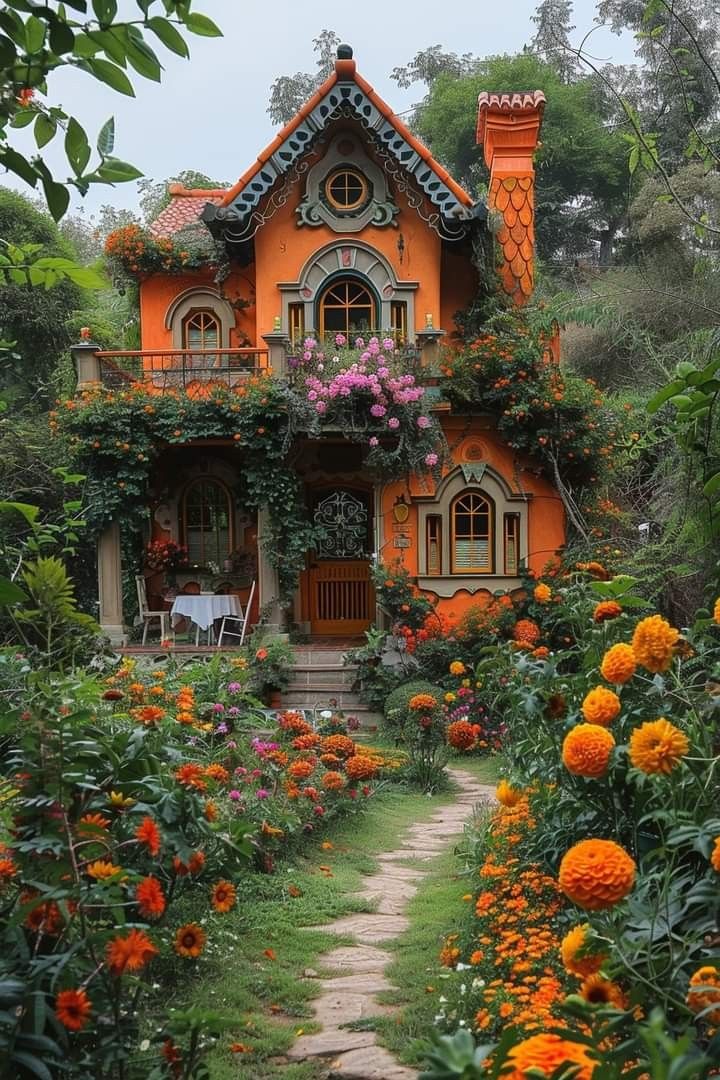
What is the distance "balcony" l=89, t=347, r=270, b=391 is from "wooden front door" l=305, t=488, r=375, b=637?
7.52 ft

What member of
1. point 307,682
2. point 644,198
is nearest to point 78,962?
point 307,682

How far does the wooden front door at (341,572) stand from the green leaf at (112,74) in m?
11.8

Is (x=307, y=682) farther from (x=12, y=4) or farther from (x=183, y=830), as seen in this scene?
(x=12, y=4)

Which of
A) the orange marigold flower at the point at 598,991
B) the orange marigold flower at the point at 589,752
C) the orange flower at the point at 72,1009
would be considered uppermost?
the orange marigold flower at the point at 589,752

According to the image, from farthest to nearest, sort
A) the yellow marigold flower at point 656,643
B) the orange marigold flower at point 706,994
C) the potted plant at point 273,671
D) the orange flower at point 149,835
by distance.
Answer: the potted plant at point 273,671 < the yellow marigold flower at point 656,643 < the orange flower at point 149,835 < the orange marigold flower at point 706,994

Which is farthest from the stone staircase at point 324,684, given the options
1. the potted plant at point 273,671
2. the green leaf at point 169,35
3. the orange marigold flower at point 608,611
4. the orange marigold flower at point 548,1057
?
the green leaf at point 169,35

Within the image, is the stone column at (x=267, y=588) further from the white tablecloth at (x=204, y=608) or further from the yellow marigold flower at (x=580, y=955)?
the yellow marigold flower at (x=580, y=955)

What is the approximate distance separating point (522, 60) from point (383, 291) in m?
19.6

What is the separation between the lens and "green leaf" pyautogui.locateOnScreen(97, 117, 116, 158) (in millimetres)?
1471

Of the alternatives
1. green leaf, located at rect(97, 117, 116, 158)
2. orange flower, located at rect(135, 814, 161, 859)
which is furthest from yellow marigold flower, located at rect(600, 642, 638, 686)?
green leaf, located at rect(97, 117, 116, 158)

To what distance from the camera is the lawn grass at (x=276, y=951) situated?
10.6 feet

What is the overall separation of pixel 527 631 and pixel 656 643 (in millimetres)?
8425

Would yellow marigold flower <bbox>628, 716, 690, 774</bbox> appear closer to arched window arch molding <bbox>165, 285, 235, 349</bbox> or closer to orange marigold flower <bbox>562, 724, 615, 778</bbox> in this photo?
orange marigold flower <bbox>562, 724, 615, 778</bbox>

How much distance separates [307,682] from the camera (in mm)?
11328
